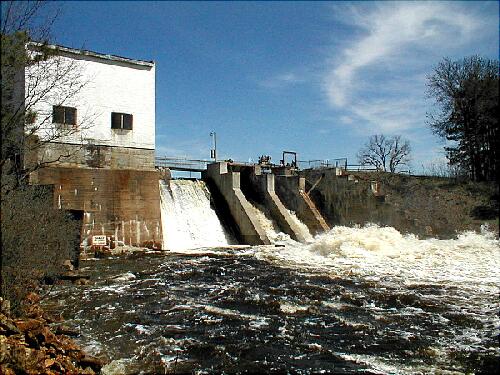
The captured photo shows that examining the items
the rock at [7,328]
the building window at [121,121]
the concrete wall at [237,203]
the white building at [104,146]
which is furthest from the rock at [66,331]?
the building window at [121,121]

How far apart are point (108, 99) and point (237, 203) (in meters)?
7.83

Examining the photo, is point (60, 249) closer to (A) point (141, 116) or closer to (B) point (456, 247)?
(A) point (141, 116)

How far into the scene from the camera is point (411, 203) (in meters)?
20.8

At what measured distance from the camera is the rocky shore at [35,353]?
15.9 feet

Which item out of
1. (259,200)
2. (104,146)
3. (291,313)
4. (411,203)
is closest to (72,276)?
(291,313)

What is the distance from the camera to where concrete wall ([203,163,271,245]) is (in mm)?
19688

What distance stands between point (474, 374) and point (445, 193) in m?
17.7

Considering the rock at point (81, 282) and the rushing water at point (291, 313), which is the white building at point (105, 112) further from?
the rock at point (81, 282)

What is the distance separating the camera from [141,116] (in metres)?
20.0

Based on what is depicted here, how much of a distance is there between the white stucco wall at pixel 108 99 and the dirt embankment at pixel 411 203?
10174 mm

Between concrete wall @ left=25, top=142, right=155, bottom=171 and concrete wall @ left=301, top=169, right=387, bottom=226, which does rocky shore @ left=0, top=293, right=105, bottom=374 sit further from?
concrete wall @ left=301, top=169, right=387, bottom=226

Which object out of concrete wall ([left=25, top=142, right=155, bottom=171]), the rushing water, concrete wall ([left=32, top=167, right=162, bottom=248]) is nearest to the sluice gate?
concrete wall ([left=25, top=142, right=155, bottom=171])

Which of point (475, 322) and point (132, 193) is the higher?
point (132, 193)

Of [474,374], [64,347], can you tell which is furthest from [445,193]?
[64,347]
